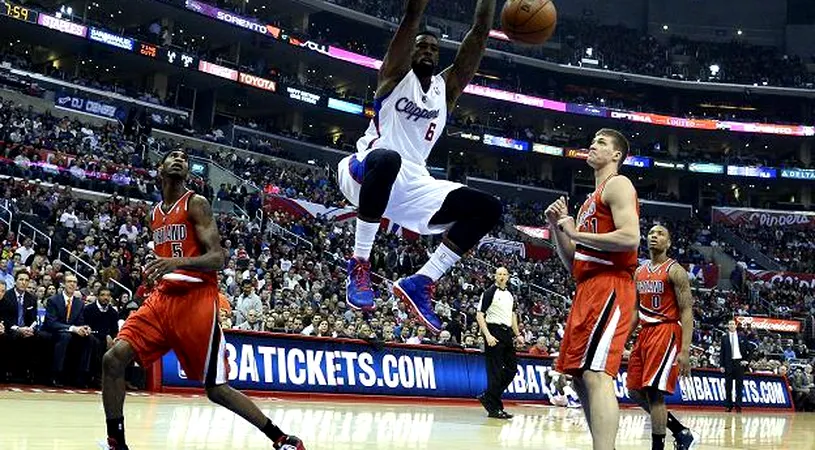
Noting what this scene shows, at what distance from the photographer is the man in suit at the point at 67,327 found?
11.4m

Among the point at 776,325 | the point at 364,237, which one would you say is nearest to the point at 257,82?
the point at 776,325

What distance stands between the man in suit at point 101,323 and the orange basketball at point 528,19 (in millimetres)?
8299

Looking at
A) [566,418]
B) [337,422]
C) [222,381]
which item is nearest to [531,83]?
[566,418]

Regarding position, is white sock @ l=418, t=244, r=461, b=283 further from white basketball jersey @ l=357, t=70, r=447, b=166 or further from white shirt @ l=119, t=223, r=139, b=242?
white shirt @ l=119, t=223, r=139, b=242

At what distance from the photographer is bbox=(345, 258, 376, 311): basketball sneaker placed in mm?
4996

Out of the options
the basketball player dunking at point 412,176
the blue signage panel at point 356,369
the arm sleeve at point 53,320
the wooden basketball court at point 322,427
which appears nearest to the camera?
the basketball player dunking at point 412,176

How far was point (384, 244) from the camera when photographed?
26172 millimetres

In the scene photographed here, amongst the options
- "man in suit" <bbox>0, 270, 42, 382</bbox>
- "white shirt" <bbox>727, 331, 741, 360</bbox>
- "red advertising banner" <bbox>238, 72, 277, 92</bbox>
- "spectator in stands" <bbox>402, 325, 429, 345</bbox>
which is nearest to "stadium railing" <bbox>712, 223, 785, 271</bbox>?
"red advertising banner" <bbox>238, 72, 277, 92</bbox>

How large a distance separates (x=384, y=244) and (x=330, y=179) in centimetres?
993

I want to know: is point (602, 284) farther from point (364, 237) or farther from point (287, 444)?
point (287, 444)

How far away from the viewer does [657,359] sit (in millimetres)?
7621

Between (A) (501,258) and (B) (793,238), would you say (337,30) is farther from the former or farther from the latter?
(B) (793,238)

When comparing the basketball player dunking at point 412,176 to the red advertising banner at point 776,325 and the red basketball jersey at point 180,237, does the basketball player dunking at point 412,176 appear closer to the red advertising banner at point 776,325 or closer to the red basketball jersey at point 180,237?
the red basketball jersey at point 180,237

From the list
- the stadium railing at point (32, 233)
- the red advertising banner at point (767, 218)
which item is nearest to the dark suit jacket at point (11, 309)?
the stadium railing at point (32, 233)
